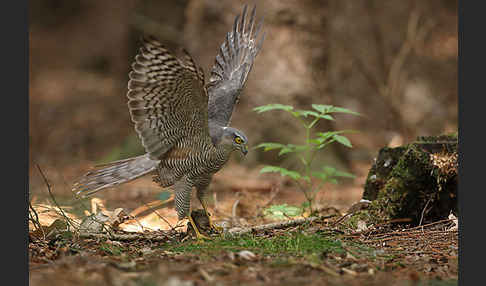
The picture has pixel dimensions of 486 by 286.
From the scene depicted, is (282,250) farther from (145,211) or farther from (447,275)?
(145,211)

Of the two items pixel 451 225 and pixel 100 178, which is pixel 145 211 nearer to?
pixel 100 178

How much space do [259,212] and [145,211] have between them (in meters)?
1.37

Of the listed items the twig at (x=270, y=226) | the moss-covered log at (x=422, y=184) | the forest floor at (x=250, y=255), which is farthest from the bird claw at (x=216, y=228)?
the moss-covered log at (x=422, y=184)

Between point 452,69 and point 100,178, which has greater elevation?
point 452,69

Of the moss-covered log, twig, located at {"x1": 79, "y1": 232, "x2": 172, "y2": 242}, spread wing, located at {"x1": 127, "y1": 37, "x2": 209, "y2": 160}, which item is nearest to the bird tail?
spread wing, located at {"x1": 127, "y1": 37, "x2": 209, "y2": 160}

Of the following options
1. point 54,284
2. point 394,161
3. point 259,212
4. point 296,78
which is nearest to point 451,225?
point 394,161

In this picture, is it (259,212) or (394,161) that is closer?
(394,161)

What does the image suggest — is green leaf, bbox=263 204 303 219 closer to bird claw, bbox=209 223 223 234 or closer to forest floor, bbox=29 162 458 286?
forest floor, bbox=29 162 458 286

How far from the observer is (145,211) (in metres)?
5.52

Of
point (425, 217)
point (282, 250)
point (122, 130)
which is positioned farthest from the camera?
point (122, 130)

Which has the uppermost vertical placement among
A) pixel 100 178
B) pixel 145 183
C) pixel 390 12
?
pixel 390 12

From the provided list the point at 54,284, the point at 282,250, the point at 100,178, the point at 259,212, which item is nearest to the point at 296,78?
the point at 259,212

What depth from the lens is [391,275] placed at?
274 centimetres

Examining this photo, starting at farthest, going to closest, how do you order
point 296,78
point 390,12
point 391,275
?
point 390,12 → point 296,78 → point 391,275
